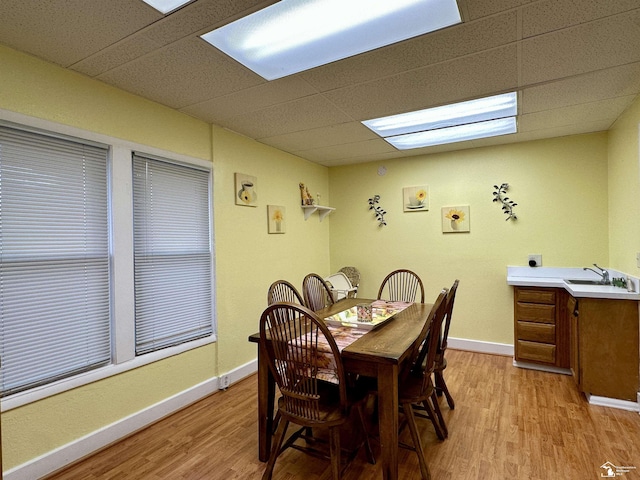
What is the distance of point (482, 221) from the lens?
3.93 m

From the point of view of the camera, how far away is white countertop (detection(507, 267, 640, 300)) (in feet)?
8.43

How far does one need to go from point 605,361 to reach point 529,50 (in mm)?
2385

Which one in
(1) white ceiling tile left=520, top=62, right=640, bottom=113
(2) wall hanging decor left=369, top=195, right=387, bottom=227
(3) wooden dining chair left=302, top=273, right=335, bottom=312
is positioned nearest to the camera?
(1) white ceiling tile left=520, top=62, right=640, bottom=113

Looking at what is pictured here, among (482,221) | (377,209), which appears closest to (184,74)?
(377,209)

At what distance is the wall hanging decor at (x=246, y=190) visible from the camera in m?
3.29

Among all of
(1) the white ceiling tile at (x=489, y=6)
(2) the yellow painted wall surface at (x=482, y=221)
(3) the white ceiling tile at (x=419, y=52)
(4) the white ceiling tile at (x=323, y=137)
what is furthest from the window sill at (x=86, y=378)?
(1) the white ceiling tile at (x=489, y=6)

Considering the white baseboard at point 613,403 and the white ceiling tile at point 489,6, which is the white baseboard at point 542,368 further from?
the white ceiling tile at point 489,6

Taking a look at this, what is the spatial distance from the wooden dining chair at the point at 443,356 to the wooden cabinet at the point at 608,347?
1093 millimetres

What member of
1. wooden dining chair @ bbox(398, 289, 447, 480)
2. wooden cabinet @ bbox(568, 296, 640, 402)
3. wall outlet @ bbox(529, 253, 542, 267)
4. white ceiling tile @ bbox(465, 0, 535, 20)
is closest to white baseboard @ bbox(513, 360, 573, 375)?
wooden cabinet @ bbox(568, 296, 640, 402)

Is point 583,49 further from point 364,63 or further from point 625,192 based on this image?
point 625,192

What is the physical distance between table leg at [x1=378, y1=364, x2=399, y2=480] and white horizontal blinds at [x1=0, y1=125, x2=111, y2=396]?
1842 millimetres

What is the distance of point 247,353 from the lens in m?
3.38

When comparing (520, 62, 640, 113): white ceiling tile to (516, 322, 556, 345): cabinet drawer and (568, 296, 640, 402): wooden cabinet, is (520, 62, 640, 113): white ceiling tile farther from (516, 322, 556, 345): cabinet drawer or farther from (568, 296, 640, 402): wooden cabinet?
(516, 322, 556, 345): cabinet drawer

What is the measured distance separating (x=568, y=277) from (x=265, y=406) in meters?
3.34
